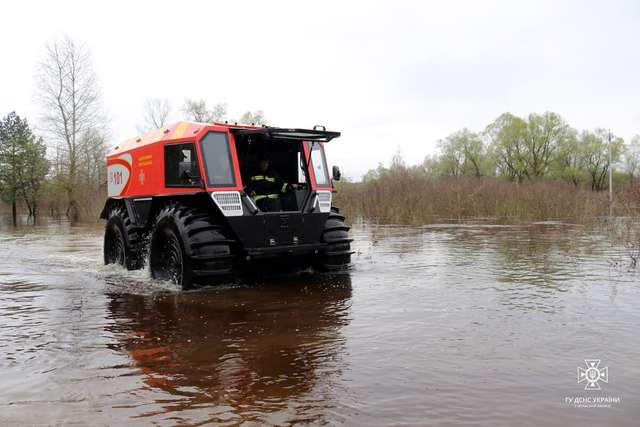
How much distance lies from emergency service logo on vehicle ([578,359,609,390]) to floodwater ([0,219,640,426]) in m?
0.04

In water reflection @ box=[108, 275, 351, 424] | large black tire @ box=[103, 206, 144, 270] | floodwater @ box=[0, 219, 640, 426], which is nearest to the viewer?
floodwater @ box=[0, 219, 640, 426]

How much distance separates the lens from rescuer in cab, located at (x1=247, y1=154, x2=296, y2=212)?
9.41 meters

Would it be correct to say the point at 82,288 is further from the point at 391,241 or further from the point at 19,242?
the point at 19,242

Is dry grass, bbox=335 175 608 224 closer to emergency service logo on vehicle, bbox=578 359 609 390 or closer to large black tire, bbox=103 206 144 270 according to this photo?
large black tire, bbox=103 206 144 270

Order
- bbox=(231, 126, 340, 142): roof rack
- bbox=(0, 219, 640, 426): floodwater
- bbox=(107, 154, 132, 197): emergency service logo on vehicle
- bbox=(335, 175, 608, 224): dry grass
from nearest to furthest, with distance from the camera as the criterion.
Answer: bbox=(0, 219, 640, 426): floodwater
bbox=(231, 126, 340, 142): roof rack
bbox=(107, 154, 132, 197): emergency service logo on vehicle
bbox=(335, 175, 608, 224): dry grass

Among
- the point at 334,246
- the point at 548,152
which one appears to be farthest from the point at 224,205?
the point at 548,152

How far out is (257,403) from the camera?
4023 millimetres

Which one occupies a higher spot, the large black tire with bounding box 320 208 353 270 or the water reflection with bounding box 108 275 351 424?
the large black tire with bounding box 320 208 353 270

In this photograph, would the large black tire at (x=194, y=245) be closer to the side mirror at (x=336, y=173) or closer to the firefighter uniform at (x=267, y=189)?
the firefighter uniform at (x=267, y=189)

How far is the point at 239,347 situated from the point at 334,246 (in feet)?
14.6

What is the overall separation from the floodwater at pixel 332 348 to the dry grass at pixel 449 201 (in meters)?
15.8

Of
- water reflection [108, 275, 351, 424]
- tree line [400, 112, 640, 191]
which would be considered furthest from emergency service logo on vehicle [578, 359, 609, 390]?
tree line [400, 112, 640, 191]

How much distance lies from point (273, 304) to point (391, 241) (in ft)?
28.8

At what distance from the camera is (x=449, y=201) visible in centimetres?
2709
